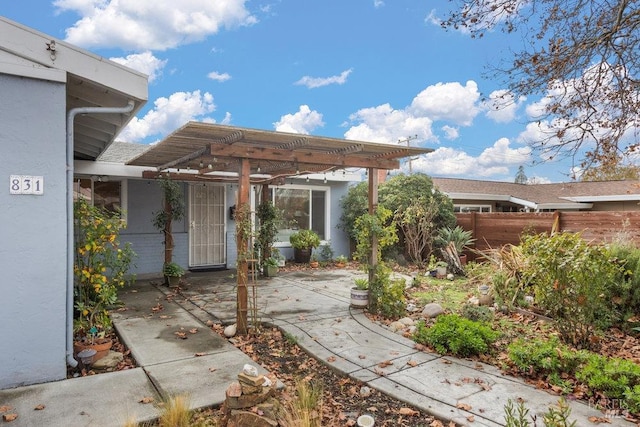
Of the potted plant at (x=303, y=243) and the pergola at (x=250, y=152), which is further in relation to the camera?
the potted plant at (x=303, y=243)

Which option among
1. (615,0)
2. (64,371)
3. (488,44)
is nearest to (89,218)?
(64,371)

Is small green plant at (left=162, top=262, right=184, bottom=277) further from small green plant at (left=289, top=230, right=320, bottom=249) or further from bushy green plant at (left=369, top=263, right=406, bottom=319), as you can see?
bushy green plant at (left=369, top=263, right=406, bottom=319)

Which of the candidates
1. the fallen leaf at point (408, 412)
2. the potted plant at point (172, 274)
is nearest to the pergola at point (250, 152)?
the potted plant at point (172, 274)

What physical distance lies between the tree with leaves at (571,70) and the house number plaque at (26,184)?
15.9 ft

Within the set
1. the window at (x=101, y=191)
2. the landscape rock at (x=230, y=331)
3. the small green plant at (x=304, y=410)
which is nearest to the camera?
the small green plant at (x=304, y=410)

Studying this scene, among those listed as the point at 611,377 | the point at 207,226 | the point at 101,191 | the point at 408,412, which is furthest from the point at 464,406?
the point at 101,191

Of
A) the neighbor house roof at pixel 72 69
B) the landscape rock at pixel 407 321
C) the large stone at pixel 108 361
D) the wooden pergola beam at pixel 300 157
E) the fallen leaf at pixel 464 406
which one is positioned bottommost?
the fallen leaf at pixel 464 406

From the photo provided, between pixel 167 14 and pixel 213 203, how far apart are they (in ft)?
15.2

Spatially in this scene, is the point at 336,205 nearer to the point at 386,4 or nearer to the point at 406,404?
the point at 386,4

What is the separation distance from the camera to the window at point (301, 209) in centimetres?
1158

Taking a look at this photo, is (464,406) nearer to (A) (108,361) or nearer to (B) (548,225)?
(A) (108,361)

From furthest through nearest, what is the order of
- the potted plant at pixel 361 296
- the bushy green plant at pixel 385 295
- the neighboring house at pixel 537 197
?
the neighboring house at pixel 537 197
the potted plant at pixel 361 296
the bushy green plant at pixel 385 295

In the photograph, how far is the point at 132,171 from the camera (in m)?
8.44

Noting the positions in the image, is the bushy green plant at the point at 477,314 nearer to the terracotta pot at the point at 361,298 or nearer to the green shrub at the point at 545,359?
the green shrub at the point at 545,359
